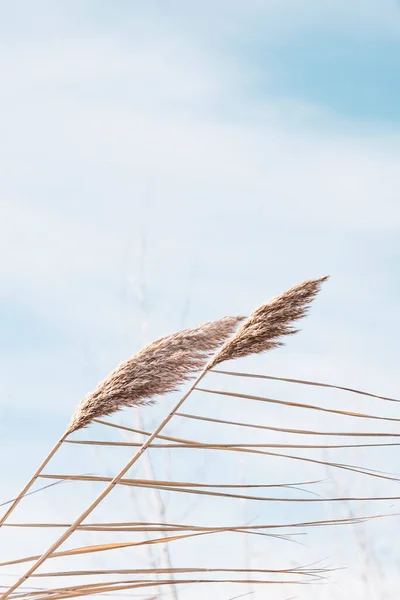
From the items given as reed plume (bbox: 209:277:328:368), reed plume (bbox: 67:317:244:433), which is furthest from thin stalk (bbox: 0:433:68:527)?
reed plume (bbox: 209:277:328:368)

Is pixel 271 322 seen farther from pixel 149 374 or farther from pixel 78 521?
pixel 78 521

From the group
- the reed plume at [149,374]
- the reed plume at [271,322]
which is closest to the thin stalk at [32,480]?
the reed plume at [149,374]

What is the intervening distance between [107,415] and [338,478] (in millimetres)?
9180

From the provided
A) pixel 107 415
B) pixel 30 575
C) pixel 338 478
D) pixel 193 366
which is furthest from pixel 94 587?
pixel 338 478

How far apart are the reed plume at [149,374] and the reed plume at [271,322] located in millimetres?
51

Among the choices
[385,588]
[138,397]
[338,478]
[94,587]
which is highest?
[338,478]

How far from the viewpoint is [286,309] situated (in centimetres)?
143

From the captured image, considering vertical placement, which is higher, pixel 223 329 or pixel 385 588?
pixel 385 588

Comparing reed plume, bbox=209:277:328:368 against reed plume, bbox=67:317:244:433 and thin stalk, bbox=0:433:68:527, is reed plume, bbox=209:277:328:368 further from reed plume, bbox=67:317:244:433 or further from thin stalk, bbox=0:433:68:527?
thin stalk, bbox=0:433:68:527

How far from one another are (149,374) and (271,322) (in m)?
0.24

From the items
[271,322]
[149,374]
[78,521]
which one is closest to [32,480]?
[78,521]

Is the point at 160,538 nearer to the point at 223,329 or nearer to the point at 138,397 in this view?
the point at 138,397

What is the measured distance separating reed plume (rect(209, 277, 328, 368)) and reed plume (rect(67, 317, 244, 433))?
51 mm

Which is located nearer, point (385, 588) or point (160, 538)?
point (160, 538)
